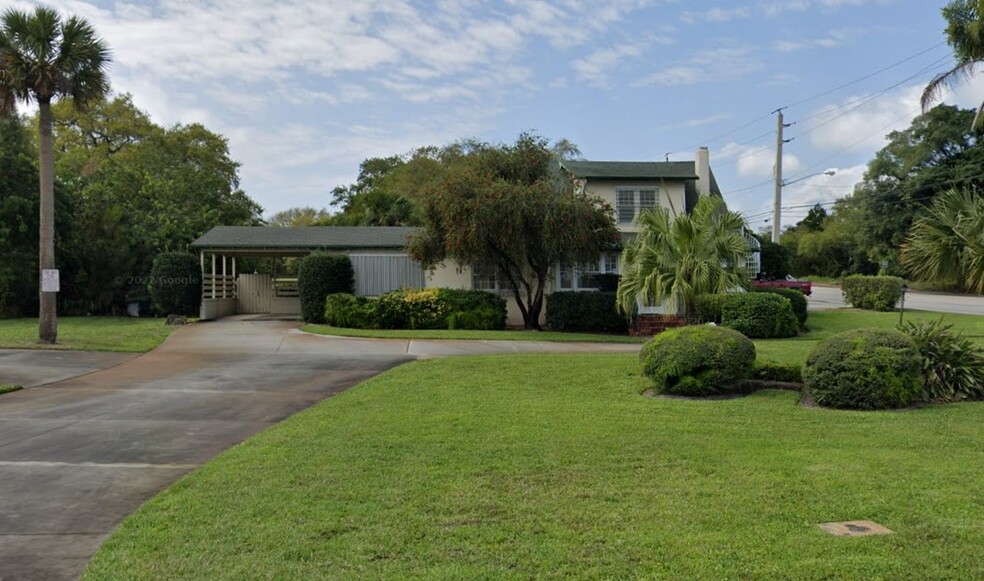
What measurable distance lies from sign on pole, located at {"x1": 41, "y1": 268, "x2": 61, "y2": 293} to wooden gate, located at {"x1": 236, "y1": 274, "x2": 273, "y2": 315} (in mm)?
10824

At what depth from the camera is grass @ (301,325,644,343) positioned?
19031 mm

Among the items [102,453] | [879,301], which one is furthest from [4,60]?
[879,301]

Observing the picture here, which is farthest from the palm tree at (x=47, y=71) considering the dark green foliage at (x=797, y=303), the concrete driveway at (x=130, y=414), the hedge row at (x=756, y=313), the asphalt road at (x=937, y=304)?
the asphalt road at (x=937, y=304)

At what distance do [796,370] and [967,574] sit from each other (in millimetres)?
6985

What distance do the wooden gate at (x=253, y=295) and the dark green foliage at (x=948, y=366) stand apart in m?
23.2

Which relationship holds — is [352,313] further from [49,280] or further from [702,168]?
[702,168]

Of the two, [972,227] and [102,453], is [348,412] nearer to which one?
[102,453]

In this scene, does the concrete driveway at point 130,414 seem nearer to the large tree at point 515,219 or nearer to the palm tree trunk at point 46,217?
the palm tree trunk at point 46,217

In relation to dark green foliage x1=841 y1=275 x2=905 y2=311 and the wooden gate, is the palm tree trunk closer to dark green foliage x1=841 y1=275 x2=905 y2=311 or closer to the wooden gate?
the wooden gate

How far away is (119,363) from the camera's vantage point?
14.0 metres

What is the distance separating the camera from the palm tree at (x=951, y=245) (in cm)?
977

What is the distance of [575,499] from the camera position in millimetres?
4953

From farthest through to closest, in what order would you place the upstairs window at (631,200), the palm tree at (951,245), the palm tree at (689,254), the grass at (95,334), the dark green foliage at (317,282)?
the upstairs window at (631,200) → the dark green foliage at (317,282) → the grass at (95,334) → the palm tree at (689,254) → the palm tree at (951,245)

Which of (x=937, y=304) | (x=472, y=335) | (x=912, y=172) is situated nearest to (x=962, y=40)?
(x=472, y=335)
